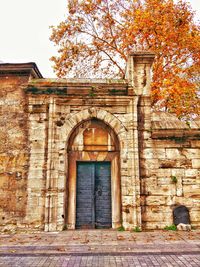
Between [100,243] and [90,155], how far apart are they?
3018 millimetres

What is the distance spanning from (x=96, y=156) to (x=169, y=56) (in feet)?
28.9

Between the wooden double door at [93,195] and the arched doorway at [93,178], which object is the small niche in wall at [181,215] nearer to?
the arched doorway at [93,178]

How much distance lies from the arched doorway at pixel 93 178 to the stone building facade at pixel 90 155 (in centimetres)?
3

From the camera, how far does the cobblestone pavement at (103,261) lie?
4887mm

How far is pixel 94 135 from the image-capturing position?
8.55m

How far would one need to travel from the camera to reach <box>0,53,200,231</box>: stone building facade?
785 cm

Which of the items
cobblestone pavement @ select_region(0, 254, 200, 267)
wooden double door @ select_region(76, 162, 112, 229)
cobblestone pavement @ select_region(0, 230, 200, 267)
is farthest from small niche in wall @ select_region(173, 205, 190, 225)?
cobblestone pavement @ select_region(0, 254, 200, 267)

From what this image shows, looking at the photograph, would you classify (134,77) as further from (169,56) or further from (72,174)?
(169,56)

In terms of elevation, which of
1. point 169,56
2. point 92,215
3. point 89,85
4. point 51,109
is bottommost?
point 92,215

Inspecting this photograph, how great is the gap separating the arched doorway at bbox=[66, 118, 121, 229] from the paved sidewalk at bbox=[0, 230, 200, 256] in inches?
22.0

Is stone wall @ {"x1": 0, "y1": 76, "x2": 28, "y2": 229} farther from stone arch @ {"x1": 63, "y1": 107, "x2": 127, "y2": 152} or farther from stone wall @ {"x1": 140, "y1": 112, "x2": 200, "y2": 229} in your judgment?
stone wall @ {"x1": 140, "y1": 112, "x2": 200, "y2": 229}

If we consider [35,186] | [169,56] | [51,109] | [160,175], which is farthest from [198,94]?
[35,186]

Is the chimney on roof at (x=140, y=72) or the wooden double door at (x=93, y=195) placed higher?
the chimney on roof at (x=140, y=72)

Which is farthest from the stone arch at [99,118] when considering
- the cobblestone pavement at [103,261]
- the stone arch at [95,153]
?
the cobblestone pavement at [103,261]
